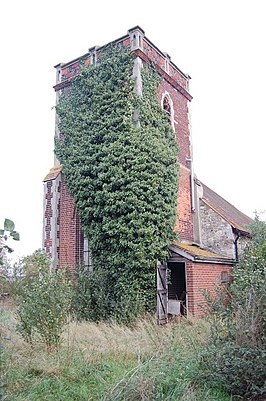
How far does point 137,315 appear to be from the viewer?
39.9ft

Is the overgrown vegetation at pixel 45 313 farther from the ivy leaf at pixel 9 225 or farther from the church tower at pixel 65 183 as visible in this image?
the church tower at pixel 65 183

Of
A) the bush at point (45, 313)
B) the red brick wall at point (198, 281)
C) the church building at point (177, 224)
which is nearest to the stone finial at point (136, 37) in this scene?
the church building at point (177, 224)

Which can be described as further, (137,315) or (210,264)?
(210,264)

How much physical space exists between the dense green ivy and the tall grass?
170 inches

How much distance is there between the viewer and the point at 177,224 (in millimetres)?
15656

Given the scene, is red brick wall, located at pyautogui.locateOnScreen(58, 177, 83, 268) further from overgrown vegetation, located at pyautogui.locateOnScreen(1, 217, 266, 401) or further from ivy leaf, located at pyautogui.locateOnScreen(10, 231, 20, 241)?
ivy leaf, located at pyautogui.locateOnScreen(10, 231, 20, 241)

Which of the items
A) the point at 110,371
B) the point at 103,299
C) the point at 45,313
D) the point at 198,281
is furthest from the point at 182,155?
the point at 110,371

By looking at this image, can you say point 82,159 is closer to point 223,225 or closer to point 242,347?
point 223,225

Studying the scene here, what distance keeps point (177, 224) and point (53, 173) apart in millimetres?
5533

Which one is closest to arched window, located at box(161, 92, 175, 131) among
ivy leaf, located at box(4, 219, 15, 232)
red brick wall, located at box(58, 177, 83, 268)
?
red brick wall, located at box(58, 177, 83, 268)

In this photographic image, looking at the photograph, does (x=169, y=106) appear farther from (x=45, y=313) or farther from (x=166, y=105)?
(x=45, y=313)

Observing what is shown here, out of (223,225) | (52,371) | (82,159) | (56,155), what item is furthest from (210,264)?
(52,371)

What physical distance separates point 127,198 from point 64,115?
18.6ft

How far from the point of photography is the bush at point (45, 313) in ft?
25.5
